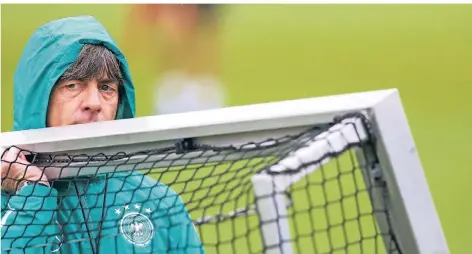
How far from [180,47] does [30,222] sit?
2.11 metres

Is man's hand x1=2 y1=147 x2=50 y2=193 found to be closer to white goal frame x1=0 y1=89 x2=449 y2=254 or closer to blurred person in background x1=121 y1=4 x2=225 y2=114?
white goal frame x1=0 y1=89 x2=449 y2=254

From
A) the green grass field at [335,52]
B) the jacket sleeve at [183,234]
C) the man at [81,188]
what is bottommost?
the jacket sleeve at [183,234]

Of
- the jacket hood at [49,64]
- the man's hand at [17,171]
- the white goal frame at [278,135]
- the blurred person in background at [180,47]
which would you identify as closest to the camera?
the white goal frame at [278,135]

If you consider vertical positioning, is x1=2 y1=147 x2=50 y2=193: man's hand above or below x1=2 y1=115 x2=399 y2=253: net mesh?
above

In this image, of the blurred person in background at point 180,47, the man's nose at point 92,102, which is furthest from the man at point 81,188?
the blurred person in background at point 180,47

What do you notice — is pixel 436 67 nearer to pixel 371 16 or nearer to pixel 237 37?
pixel 371 16

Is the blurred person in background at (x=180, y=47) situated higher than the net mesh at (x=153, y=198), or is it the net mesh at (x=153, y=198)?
the blurred person in background at (x=180, y=47)

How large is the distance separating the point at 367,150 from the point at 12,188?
1.12 feet

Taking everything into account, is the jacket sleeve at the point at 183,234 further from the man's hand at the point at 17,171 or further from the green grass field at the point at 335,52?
the green grass field at the point at 335,52

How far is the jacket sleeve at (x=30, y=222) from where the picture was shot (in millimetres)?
845

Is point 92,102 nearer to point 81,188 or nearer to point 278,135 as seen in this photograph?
point 81,188

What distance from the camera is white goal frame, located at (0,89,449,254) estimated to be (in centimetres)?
66

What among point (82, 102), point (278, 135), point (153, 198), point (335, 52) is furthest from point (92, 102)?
point (335, 52)

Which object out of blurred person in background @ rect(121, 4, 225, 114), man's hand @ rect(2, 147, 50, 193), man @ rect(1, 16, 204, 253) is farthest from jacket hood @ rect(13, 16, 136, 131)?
blurred person in background @ rect(121, 4, 225, 114)
